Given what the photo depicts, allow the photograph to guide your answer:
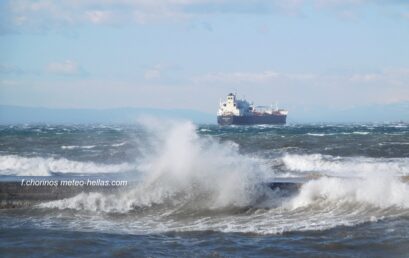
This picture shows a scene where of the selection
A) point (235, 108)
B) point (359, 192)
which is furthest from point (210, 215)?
point (235, 108)

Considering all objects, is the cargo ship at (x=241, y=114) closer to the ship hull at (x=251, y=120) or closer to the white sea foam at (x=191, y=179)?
the ship hull at (x=251, y=120)

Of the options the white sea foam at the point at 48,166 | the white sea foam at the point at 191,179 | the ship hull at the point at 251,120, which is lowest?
the white sea foam at the point at 48,166

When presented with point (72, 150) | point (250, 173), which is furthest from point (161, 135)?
point (72, 150)

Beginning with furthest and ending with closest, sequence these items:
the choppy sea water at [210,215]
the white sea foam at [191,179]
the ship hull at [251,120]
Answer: the ship hull at [251,120], the white sea foam at [191,179], the choppy sea water at [210,215]

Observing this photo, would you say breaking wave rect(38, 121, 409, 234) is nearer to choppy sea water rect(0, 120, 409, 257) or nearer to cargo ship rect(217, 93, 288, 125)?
choppy sea water rect(0, 120, 409, 257)

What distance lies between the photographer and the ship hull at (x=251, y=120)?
103944 mm

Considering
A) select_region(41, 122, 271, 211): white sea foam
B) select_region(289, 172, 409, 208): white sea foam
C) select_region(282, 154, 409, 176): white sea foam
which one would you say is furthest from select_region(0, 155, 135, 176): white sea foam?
select_region(289, 172, 409, 208): white sea foam

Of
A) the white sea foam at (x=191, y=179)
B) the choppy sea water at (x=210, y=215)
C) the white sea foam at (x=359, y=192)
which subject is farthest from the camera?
the white sea foam at (x=191, y=179)

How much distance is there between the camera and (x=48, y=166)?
2808 centimetres

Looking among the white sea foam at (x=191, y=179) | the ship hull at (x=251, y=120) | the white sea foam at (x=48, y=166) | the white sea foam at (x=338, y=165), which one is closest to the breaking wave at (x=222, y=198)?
the white sea foam at (x=191, y=179)

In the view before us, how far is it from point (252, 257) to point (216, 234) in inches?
70.0

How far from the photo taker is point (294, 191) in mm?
15344

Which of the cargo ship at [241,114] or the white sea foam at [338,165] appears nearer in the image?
the white sea foam at [338,165]

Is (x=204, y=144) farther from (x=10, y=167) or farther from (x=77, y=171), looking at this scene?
(x=10, y=167)
